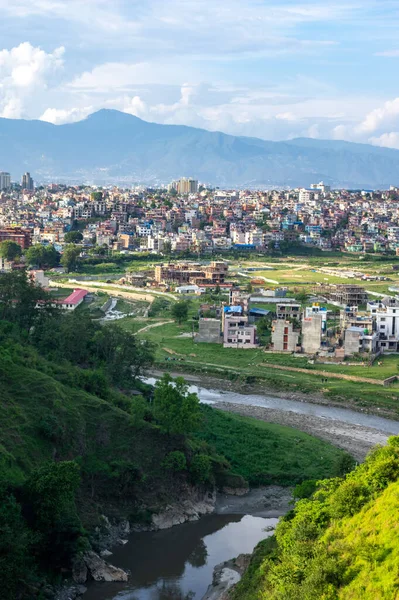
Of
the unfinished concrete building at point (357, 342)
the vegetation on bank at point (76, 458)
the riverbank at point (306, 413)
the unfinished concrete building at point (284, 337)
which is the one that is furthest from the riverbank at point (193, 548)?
the unfinished concrete building at point (284, 337)

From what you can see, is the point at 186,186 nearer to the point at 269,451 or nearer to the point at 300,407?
the point at 300,407

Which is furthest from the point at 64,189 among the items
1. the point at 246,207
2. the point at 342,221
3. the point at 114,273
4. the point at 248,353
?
the point at 248,353

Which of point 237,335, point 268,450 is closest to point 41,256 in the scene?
point 237,335

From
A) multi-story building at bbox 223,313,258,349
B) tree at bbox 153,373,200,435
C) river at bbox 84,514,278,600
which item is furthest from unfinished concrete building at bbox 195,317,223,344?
river at bbox 84,514,278,600

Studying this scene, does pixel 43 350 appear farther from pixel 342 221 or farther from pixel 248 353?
pixel 342 221

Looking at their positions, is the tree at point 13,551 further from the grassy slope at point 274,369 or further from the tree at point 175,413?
the grassy slope at point 274,369

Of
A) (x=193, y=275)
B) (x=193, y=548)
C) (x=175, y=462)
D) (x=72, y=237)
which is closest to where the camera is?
(x=193, y=548)

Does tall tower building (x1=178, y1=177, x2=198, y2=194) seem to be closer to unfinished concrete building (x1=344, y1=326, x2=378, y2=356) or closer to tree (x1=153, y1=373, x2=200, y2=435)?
unfinished concrete building (x1=344, y1=326, x2=378, y2=356)

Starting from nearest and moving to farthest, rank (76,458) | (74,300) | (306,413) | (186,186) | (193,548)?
(193,548) < (76,458) < (306,413) < (74,300) < (186,186)
